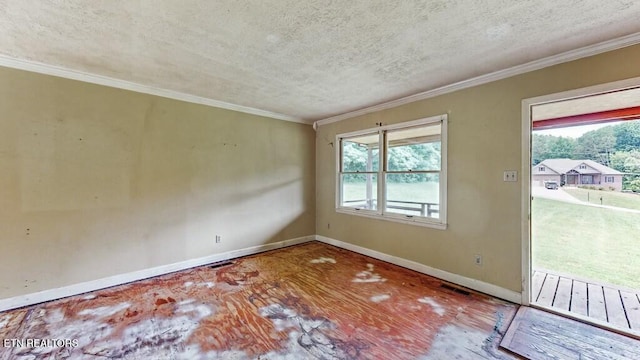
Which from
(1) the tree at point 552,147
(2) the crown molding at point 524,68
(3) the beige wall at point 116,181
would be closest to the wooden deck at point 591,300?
(1) the tree at point 552,147

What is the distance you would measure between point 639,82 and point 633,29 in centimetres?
44

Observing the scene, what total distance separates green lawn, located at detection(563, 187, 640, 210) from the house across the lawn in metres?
0.08

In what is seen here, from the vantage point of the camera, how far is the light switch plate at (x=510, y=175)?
2.83 metres

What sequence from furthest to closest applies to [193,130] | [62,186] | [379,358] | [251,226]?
[251,226], [193,130], [62,186], [379,358]

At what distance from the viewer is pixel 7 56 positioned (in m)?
2.57

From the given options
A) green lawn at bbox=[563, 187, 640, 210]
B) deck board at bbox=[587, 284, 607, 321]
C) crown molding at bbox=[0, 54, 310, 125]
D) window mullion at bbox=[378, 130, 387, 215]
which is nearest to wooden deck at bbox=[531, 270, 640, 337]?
deck board at bbox=[587, 284, 607, 321]

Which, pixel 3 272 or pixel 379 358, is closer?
pixel 379 358

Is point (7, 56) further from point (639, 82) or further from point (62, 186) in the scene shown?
point (639, 82)

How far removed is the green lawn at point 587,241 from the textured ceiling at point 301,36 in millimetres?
1808

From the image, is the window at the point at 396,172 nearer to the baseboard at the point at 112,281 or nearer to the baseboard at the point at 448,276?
the baseboard at the point at 448,276

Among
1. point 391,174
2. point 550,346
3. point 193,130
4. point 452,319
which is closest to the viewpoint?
point 550,346

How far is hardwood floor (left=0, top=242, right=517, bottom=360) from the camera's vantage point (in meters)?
2.02

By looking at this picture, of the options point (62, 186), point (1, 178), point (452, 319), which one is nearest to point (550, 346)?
point (452, 319)

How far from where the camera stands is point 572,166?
119 inches
